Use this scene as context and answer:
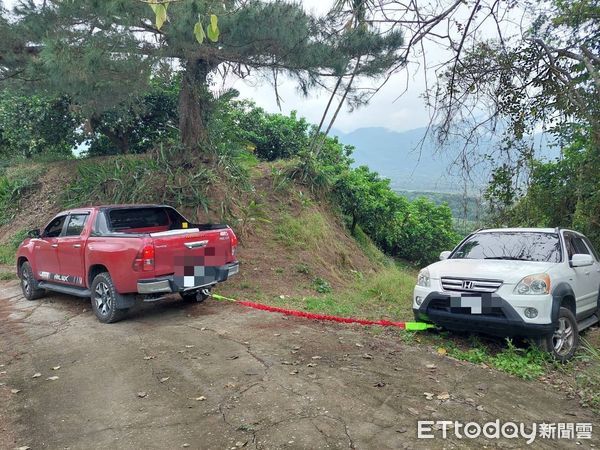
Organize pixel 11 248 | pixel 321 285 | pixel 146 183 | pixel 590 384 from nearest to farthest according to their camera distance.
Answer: pixel 590 384
pixel 321 285
pixel 146 183
pixel 11 248

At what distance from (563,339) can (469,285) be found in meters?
1.26

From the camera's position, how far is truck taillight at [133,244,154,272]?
639cm

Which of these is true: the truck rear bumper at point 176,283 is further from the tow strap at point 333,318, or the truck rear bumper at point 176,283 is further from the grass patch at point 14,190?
the grass patch at point 14,190

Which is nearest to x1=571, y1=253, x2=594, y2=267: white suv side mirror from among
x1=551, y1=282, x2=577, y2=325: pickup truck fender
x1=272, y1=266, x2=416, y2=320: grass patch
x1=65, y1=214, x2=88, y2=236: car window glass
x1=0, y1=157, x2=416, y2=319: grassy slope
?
x1=551, y1=282, x2=577, y2=325: pickup truck fender

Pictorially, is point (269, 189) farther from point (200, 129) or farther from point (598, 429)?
point (598, 429)

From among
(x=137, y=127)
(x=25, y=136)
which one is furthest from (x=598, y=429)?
(x=25, y=136)

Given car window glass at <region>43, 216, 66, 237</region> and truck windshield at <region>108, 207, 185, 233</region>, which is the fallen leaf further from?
car window glass at <region>43, 216, 66, 237</region>

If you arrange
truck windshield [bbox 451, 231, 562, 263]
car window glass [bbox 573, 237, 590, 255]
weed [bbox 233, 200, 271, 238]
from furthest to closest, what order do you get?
weed [bbox 233, 200, 271, 238]
car window glass [bbox 573, 237, 590, 255]
truck windshield [bbox 451, 231, 562, 263]

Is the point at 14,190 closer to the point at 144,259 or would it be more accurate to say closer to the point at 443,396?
the point at 144,259

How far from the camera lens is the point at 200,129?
12.3 m

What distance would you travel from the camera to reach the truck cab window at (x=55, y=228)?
26.9 feet

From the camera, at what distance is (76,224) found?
7719 mm

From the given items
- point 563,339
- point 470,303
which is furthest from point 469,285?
point 563,339

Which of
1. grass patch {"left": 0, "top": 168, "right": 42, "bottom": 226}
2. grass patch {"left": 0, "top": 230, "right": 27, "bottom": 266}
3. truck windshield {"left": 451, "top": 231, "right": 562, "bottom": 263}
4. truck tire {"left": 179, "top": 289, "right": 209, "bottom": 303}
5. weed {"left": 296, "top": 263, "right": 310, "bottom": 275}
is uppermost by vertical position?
grass patch {"left": 0, "top": 168, "right": 42, "bottom": 226}
